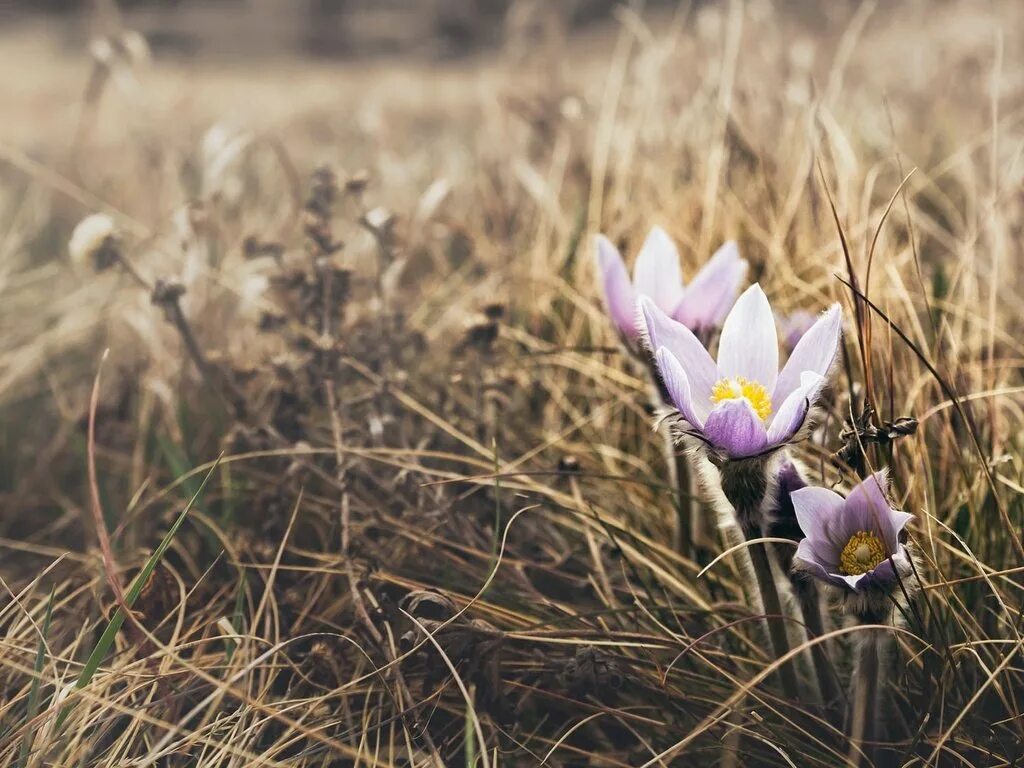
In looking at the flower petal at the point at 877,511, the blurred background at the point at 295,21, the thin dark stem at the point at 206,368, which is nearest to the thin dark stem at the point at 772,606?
the flower petal at the point at 877,511

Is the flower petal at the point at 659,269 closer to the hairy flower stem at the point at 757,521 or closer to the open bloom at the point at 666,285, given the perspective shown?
the open bloom at the point at 666,285

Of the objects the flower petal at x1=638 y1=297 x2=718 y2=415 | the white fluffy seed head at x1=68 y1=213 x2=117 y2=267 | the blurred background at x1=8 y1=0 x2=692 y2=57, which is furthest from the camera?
the blurred background at x1=8 y1=0 x2=692 y2=57

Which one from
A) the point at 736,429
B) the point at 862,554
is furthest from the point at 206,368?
the point at 862,554

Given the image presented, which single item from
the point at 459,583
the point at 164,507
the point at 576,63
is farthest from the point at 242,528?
the point at 576,63

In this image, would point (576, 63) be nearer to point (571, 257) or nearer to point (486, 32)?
point (486, 32)

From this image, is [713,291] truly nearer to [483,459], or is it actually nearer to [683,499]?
[683,499]

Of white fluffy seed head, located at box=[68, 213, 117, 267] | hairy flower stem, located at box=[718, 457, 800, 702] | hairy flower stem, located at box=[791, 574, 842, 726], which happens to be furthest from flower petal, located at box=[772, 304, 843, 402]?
white fluffy seed head, located at box=[68, 213, 117, 267]

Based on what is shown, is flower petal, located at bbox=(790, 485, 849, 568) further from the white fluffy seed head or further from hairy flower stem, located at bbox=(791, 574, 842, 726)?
the white fluffy seed head
